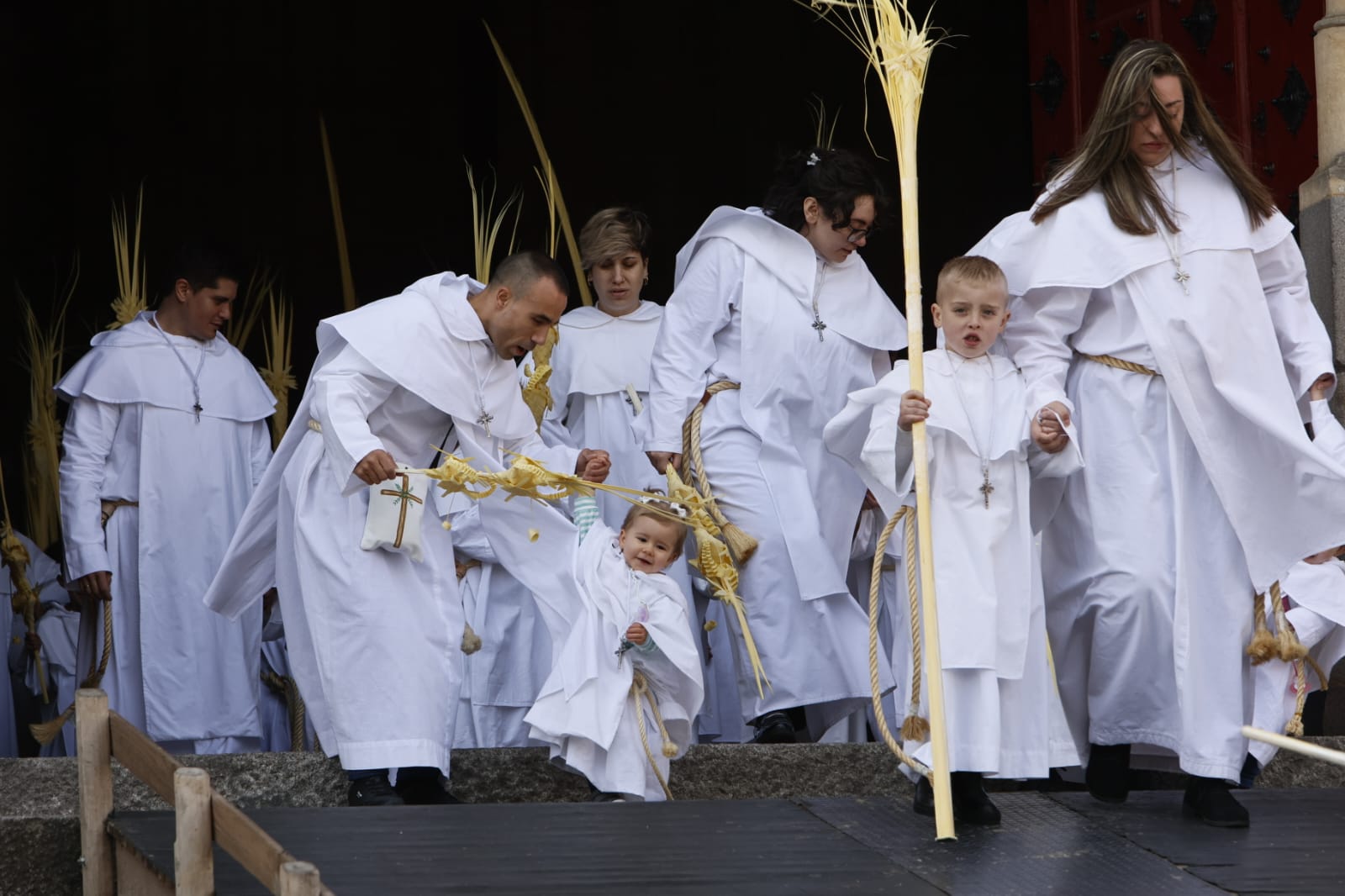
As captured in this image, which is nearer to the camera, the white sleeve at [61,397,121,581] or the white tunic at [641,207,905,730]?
the white tunic at [641,207,905,730]

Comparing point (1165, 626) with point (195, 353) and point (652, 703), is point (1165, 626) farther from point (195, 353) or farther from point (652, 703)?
point (195, 353)

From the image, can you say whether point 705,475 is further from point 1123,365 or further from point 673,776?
point 1123,365

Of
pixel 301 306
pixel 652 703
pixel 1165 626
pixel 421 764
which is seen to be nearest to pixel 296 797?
pixel 421 764

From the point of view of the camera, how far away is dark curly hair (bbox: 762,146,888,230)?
659 cm

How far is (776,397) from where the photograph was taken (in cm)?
666

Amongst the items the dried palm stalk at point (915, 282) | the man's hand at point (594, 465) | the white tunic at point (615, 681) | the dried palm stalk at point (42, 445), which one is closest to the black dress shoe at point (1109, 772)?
the dried palm stalk at point (915, 282)

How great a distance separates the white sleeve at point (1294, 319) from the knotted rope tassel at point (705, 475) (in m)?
1.74

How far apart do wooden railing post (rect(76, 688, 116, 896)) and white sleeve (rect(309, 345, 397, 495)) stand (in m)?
0.95

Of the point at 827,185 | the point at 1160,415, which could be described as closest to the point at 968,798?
the point at 1160,415

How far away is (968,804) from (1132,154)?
1.69m

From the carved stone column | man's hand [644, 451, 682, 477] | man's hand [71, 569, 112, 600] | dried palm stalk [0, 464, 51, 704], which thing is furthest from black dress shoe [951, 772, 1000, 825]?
dried palm stalk [0, 464, 51, 704]

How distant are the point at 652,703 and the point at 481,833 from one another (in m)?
0.97

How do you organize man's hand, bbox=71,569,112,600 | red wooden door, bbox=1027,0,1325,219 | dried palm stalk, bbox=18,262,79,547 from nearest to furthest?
man's hand, bbox=71,569,112,600
red wooden door, bbox=1027,0,1325,219
dried palm stalk, bbox=18,262,79,547

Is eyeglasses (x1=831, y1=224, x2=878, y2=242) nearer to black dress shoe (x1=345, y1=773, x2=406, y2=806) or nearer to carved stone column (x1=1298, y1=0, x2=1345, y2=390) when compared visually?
carved stone column (x1=1298, y1=0, x2=1345, y2=390)
